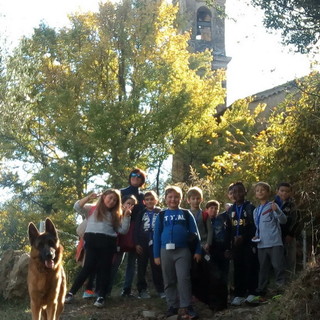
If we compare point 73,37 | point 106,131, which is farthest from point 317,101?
point 73,37

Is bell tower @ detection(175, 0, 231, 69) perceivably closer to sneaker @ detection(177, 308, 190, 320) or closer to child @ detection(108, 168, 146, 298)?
child @ detection(108, 168, 146, 298)

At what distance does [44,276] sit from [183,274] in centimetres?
197

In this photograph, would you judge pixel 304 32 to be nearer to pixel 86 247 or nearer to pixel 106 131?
pixel 86 247

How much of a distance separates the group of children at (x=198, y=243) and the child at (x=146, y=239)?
17 mm

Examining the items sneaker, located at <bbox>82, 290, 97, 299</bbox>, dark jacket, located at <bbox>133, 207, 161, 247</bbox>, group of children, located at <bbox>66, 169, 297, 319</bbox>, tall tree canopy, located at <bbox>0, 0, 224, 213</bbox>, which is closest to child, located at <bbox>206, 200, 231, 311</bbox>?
group of children, located at <bbox>66, 169, 297, 319</bbox>

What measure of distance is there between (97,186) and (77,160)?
4.31ft

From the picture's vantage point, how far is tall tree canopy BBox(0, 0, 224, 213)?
78.8ft

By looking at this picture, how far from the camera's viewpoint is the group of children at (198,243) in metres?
9.05

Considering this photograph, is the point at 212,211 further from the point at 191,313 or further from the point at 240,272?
the point at 191,313

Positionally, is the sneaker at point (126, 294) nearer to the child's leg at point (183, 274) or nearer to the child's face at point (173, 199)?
the child's leg at point (183, 274)

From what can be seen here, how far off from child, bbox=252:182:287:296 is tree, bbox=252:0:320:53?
250 centimetres

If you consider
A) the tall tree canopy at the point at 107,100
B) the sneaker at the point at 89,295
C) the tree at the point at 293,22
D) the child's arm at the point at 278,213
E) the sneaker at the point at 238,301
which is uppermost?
the tall tree canopy at the point at 107,100

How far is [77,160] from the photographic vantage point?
2462 cm

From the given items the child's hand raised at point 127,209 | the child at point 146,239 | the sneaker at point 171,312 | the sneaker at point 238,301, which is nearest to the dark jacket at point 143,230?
the child at point 146,239
